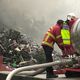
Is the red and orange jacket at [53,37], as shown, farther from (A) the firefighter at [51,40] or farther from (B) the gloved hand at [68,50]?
(B) the gloved hand at [68,50]

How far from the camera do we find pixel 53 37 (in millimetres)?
7402

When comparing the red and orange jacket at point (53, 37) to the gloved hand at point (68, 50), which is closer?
the gloved hand at point (68, 50)

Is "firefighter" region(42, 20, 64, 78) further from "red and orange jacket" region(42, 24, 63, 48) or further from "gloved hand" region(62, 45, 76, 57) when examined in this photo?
"gloved hand" region(62, 45, 76, 57)

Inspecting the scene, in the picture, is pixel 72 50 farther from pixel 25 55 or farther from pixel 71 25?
pixel 25 55

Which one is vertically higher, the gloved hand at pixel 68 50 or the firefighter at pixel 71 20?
the firefighter at pixel 71 20

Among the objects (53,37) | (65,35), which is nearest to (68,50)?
(65,35)

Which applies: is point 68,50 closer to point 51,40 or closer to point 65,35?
point 65,35

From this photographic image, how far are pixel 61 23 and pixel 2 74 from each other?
1.48m

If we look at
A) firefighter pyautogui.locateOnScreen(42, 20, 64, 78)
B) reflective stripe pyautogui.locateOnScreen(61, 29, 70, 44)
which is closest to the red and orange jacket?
firefighter pyautogui.locateOnScreen(42, 20, 64, 78)

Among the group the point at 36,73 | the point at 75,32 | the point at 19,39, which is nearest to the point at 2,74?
the point at 36,73

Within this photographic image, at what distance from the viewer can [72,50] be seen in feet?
23.2

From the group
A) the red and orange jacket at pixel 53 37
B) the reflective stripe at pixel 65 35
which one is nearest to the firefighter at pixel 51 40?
the red and orange jacket at pixel 53 37

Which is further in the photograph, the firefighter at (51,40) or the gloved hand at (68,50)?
the firefighter at (51,40)

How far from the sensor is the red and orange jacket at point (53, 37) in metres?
7.32
